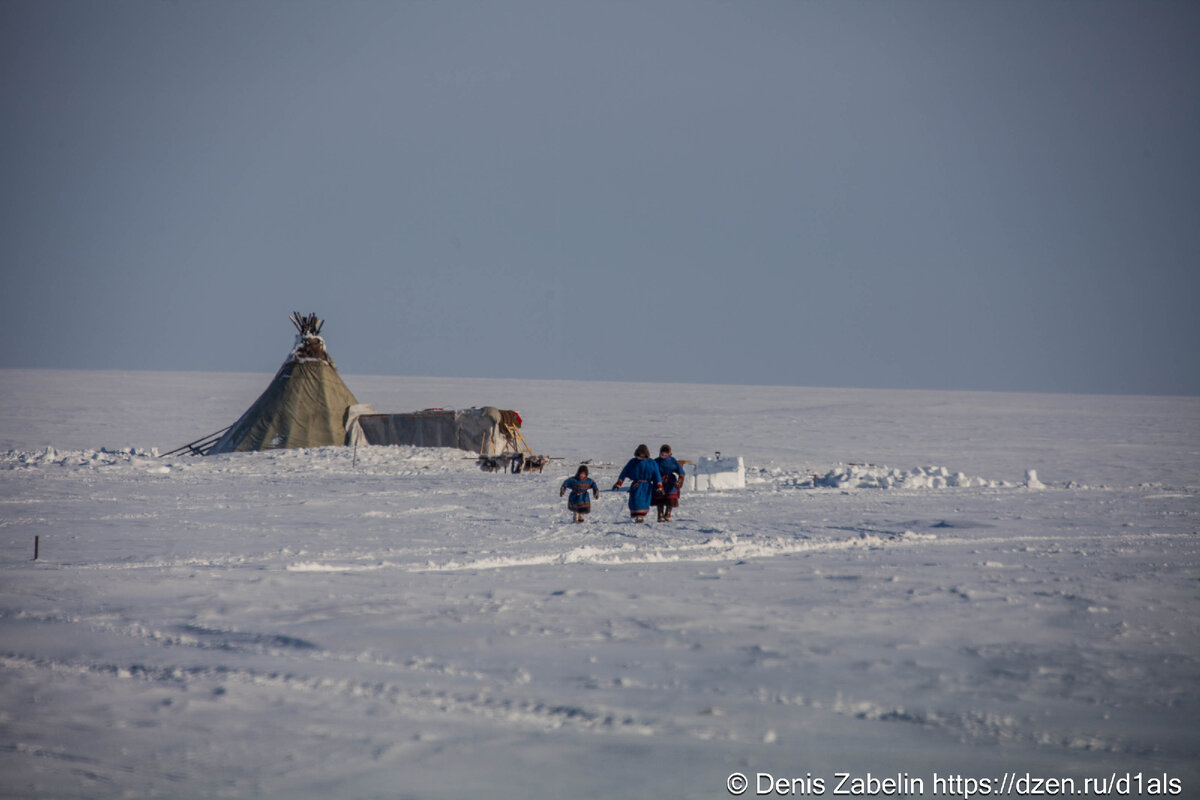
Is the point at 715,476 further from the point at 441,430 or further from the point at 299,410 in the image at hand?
the point at 299,410

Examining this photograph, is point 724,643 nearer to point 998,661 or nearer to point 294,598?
point 998,661

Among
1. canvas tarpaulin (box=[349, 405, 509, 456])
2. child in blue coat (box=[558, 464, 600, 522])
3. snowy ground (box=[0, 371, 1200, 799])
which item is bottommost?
snowy ground (box=[0, 371, 1200, 799])

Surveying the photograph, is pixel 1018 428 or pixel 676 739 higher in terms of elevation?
pixel 1018 428

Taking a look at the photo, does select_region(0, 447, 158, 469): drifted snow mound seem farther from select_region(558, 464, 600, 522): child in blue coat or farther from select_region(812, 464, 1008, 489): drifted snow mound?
select_region(812, 464, 1008, 489): drifted snow mound

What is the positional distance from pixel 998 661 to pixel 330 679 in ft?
13.1

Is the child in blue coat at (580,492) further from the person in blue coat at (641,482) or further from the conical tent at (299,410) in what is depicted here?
the conical tent at (299,410)

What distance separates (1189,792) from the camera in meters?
4.06

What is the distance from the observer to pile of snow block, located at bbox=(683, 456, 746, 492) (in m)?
17.0

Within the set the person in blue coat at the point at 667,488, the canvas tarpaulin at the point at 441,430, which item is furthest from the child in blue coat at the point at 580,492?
the canvas tarpaulin at the point at 441,430

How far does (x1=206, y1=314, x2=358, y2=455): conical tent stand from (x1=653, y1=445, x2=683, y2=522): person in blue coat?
11658 millimetres

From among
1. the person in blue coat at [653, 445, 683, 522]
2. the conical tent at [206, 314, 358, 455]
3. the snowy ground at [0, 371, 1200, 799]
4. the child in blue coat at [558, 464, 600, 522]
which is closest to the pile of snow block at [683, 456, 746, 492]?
the snowy ground at [0, 371, 1200, 799]

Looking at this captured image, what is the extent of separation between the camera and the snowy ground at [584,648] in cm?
425

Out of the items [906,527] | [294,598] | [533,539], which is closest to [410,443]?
[533,539]

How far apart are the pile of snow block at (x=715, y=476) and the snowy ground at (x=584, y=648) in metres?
2.99
